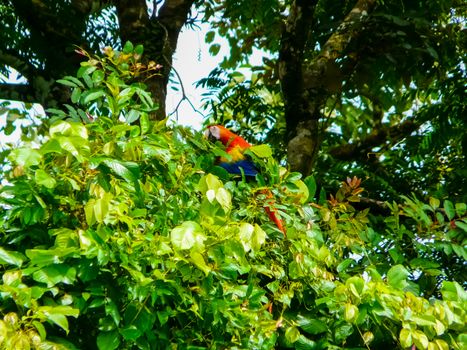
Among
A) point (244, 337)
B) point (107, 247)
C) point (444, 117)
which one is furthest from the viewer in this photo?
point (444, 117)

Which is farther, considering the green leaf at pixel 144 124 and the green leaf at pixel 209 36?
the green leaf at pixel 209 36

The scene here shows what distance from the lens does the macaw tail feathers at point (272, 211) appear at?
69.7 inches

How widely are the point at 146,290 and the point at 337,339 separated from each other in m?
0.53

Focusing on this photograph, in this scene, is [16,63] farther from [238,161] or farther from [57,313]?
[57,313]

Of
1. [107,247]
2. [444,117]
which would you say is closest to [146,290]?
[107,247]

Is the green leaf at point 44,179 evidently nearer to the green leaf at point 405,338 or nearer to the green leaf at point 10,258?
the green leaf at point 10,258

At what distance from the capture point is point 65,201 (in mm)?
1564

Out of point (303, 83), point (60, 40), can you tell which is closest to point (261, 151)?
point (303, 83)

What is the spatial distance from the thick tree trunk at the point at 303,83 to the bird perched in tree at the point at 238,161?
0.23 metres

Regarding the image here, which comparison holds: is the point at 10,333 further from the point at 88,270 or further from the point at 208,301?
the point at 208,301

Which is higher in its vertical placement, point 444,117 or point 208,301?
point 444,117

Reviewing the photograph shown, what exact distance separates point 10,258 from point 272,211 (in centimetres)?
64

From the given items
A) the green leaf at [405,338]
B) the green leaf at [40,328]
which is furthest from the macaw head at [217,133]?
the green leaf at [40,328]

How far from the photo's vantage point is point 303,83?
3.25m
